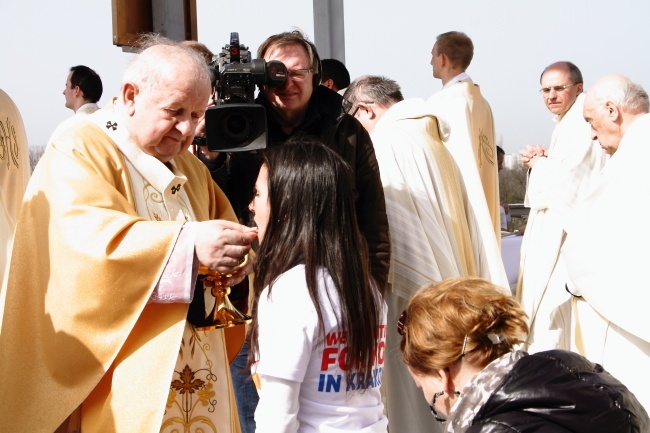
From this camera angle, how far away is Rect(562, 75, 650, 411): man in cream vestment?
4055mm

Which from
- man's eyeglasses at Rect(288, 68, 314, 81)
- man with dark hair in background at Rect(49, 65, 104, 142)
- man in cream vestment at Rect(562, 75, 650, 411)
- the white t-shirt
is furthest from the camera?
man with dark hair in background at Rect(49, 65, 104, 142)

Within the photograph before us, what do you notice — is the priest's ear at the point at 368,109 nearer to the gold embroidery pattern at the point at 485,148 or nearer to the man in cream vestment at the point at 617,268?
the man in cream vestment at the point at 617,268

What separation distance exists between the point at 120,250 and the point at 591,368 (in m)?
1.39

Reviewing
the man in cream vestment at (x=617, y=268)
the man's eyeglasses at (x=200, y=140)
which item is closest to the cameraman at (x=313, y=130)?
the man's eyeglasses at (x=200, y=140)

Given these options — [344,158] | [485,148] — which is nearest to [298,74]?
[344,158]

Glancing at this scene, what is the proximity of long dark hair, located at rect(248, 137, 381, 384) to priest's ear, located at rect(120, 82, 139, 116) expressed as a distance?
586 millimetres

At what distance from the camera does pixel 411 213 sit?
4160mm

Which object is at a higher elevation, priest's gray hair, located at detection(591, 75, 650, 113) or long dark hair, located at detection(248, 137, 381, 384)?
priest's gray hair, located at detection(591, 75, 650, 113)

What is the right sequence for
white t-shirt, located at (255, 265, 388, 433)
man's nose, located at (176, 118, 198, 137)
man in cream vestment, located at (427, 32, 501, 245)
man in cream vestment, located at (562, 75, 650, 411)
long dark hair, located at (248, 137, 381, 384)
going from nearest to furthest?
white t-shirt, located at (255, 265, 388, 433)
long dark hair, located at (248, 137, 381, 384)
man's nose, located at (176, 118, 198, 137)
man in cream vestment, located at (562, 75, 650, 411)
man in cream vestment, located at (427, 32, 501, 245)

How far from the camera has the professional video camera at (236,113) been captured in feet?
10.8

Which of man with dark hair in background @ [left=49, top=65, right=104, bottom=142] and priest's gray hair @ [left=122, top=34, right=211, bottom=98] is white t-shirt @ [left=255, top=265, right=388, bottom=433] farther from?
man with dark hair in background @ [left=49, top=65, right=104, bottom=142]

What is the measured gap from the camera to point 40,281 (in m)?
2.71

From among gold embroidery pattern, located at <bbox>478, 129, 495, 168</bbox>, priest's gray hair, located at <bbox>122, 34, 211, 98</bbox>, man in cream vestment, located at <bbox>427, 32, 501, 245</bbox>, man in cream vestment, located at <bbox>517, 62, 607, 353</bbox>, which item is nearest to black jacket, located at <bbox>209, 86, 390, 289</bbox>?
priest's gray hair, located at <bbox>122, 34, 211, 98</bbox>

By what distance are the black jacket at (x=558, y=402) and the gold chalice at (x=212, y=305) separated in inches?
45.3
